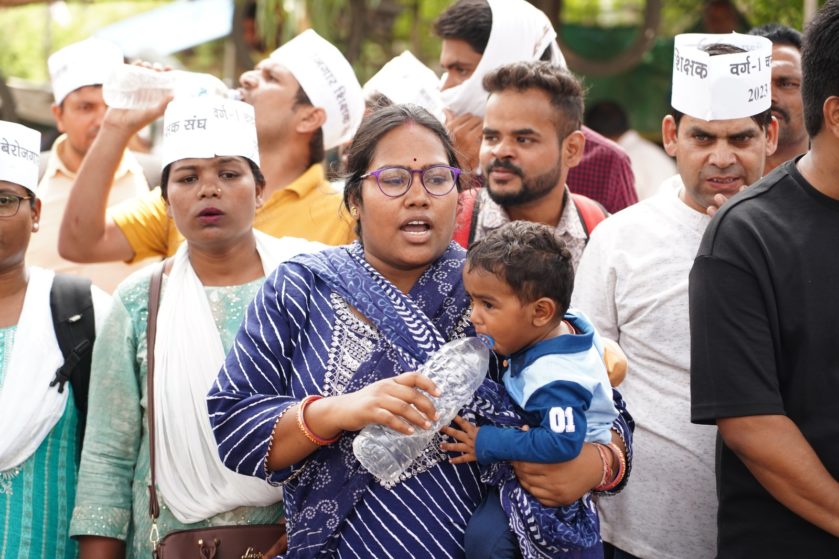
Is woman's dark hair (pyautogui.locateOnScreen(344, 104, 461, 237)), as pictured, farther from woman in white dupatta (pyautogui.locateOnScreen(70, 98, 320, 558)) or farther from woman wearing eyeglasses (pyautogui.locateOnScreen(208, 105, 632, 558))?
woman in white dupatta (pyautogui.locateOnScreen(70, 98, 320, 558))

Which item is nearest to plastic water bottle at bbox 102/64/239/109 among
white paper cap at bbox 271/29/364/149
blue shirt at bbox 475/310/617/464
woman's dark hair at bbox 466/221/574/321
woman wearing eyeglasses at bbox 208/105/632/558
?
white paper cap at bbox 271/29/364/149

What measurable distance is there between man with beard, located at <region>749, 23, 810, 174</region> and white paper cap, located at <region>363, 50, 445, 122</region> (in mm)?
1376

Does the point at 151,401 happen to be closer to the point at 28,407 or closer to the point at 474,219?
the point at 28,407

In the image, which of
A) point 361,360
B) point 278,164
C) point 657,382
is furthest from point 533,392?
point 278,164

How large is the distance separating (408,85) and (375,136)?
2025mm

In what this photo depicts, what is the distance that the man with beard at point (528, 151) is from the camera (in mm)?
4086

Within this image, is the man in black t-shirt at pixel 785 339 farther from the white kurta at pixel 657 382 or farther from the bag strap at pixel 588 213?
the bag strap at pixel 588 213

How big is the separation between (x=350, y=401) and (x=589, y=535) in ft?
2.29

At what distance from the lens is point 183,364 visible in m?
3.34

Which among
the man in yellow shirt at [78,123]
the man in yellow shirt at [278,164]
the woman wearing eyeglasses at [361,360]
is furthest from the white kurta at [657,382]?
the man in yellow shirt at [78,123]

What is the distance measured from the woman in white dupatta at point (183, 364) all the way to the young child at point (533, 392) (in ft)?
2.93

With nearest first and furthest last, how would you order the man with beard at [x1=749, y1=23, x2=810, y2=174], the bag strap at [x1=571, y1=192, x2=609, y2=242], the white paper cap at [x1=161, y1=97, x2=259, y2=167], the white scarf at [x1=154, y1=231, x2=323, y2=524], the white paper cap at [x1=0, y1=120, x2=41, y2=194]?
1. the white scarf at [x1=154, y1=231, x2=323, y2=524]
2. the white paper cap at [x1=161, y1=97, x2=259, y2=167]
3. the white paper cap at [x1=0, y1=120, x2=41, y2=194]
4. the bag strap at [x1=571, y1=192, x2=609, y2=242]
5. the man with beard at [x1=749, y1=23, x2=810, y2=174]

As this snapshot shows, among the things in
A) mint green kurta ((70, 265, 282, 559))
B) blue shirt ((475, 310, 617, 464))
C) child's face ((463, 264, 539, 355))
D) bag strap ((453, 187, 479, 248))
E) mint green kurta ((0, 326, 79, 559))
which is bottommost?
mint green kurta ((0, 326, 79, 559))

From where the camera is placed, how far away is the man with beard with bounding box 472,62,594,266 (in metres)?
4.09
